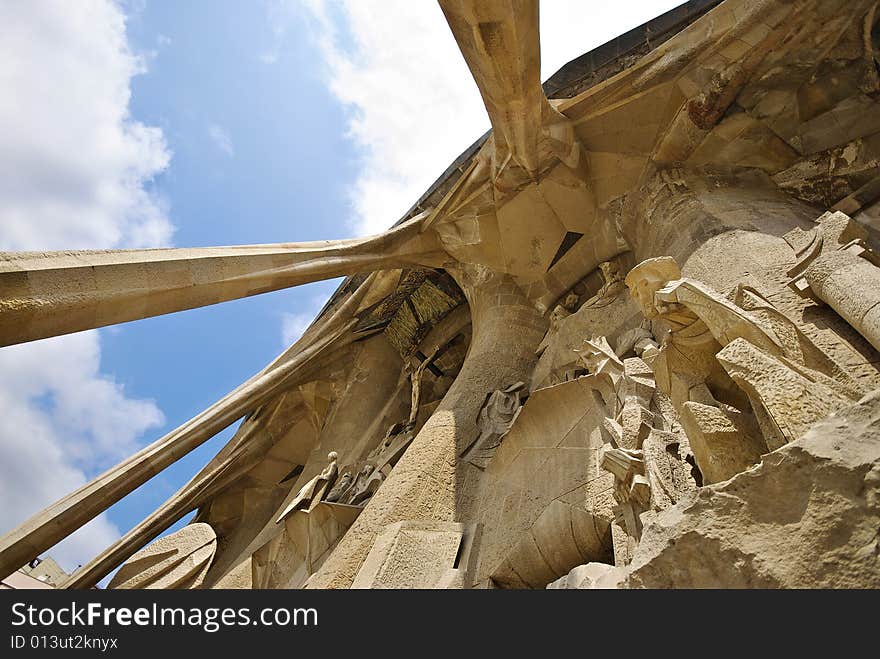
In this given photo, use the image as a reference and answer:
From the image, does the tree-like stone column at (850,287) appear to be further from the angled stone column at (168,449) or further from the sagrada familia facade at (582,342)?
the angled stone column at (168,449)

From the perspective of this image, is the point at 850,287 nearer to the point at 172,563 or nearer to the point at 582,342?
the point at 582,342

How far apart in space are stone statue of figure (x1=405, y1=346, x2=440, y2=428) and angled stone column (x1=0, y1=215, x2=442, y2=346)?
8.35 ft

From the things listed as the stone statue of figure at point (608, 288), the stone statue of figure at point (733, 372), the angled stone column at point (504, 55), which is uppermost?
the angled stone column at point (504, 55)

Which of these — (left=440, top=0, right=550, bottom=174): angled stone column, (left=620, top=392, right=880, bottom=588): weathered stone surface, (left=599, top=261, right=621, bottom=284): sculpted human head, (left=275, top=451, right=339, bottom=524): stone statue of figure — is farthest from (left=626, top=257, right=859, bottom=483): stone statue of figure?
(left=275, top=451, right=339, bottom=524): stone statue of figure

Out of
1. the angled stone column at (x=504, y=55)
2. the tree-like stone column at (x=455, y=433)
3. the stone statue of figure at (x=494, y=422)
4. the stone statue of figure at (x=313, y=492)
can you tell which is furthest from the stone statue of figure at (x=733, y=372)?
the stone statue of figure at (x=313, y=492)

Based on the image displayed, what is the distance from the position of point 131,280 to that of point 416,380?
17.0ft

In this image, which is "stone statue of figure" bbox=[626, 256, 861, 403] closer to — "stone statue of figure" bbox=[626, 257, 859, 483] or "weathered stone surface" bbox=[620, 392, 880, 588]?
"stone statue of figure" bbox=[626, 257, 859, 483]

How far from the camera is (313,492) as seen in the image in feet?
19.4

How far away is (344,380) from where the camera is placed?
9633 millimetres

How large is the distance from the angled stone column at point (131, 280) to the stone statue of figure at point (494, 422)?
216 cm

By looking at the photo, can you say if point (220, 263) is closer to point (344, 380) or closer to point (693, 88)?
point (693, 88)

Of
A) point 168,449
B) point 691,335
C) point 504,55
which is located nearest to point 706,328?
point 691,335

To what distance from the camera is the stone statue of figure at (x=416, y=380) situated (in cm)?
752

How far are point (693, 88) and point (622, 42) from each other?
1517 millimetres
